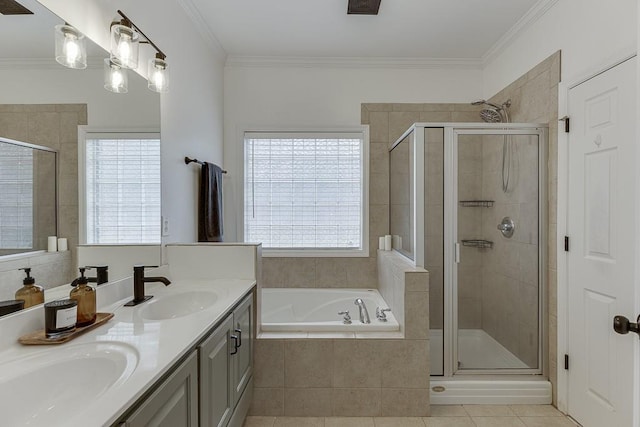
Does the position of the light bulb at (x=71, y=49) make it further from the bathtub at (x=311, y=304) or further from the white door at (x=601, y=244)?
the white door at (x=601, y=244)

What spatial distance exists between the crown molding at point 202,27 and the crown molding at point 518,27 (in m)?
2.38

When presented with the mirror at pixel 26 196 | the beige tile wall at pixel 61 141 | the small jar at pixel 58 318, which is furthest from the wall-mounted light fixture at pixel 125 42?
the small jar at pixel 58 318

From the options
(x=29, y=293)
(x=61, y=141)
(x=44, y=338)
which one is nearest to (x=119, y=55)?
(x=61, y=141)

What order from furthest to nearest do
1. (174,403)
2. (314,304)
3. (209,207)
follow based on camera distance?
(314,304) < (209,207) < (174,403)

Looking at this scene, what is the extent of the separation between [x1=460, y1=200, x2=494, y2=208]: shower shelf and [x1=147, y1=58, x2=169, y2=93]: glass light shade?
6.66 ft

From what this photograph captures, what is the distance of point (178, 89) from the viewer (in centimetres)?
231

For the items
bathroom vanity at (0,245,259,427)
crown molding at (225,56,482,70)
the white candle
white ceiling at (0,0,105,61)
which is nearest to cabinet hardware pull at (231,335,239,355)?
bathroom vanity at (0,245,259,427)

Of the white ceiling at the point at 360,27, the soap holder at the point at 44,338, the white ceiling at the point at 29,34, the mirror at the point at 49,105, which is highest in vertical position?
the white ceiling at the point at 360,27

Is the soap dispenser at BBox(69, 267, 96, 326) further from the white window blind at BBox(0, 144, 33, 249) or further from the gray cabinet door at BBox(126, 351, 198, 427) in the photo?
the gray cabinet door at BBox(126, 351, 198, 427)

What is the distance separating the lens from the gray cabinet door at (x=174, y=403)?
90cm

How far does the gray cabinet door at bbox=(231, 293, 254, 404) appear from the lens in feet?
5.72

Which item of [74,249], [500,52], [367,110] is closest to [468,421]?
[74,249]

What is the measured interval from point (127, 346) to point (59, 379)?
19 centimetres

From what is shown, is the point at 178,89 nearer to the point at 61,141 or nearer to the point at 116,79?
the point at 116,79
